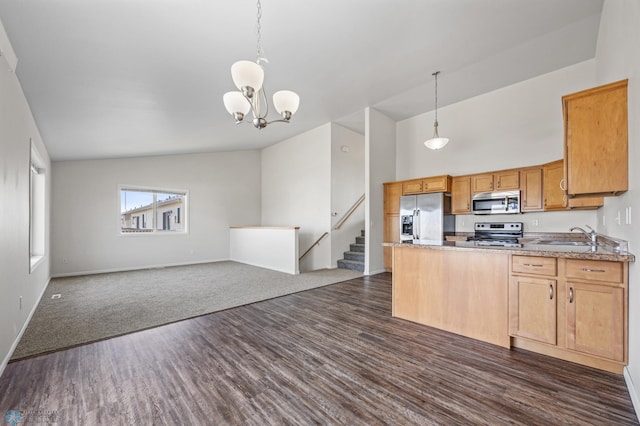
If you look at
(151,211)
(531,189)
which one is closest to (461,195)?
(531,189)

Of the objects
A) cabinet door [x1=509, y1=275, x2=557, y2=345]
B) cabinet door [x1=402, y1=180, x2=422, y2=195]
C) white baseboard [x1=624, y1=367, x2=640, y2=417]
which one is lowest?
white baseboard [x1=624, y1=367, x2=640, y2=417]

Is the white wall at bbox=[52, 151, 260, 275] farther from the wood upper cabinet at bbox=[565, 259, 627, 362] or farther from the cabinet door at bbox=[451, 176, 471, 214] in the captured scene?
the wood upper cabinet at bbox=[565, 259, 627, 362]

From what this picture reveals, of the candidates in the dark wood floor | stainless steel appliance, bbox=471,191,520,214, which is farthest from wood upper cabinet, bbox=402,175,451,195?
the dark wood floor

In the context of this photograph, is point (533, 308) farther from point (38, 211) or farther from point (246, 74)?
point (38, 211)

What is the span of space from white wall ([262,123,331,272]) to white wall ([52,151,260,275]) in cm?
71

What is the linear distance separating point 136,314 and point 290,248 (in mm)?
3166

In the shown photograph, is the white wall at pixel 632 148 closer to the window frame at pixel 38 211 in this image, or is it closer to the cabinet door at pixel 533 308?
the cabinet door at pixel 533 308

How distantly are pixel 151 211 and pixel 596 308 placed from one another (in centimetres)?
829

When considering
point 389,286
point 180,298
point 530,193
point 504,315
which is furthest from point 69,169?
point 530,193

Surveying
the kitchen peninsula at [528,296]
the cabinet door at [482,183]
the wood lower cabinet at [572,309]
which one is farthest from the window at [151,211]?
the wood lower cabinet at [572,309]

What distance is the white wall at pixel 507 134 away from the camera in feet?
14.8

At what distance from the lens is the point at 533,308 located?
2371mm

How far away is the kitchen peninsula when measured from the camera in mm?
2041

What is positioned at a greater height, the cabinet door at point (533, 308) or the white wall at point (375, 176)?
the white wall at point (375, 176)
